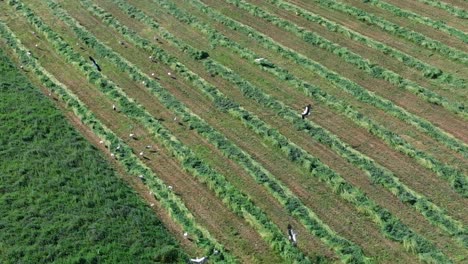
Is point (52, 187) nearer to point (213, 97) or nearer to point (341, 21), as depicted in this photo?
point (213, 97)

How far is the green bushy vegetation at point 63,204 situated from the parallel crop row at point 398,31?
681 inches

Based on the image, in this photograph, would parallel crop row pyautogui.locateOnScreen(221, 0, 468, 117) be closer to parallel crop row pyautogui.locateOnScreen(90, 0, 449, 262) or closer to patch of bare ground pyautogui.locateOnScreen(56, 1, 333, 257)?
parallel crop row pyautogui.locateOnScreen(90, 0, 449, 262)

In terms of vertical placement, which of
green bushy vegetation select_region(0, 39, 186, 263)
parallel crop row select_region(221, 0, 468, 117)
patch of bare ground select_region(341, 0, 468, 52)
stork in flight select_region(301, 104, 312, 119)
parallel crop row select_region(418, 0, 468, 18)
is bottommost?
green bushy vegetation select_region(0, 39, 186, 263)

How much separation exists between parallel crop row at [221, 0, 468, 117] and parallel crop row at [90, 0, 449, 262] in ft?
22.2

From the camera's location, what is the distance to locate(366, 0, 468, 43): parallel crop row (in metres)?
32.3

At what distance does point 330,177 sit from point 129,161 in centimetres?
786

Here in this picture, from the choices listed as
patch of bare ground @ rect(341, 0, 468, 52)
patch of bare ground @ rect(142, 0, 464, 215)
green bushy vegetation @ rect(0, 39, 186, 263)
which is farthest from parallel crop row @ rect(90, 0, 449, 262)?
patch of bare ground @ rect(341, 0, 468, 52)

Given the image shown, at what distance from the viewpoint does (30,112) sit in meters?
27.4

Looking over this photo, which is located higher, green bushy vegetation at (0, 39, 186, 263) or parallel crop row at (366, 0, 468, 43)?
parallel crop row at (366, 0, 468, 43)

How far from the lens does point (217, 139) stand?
83.6 feet

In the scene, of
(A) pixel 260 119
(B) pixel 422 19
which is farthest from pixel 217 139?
(B) pixel 422 19

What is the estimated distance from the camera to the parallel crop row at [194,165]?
2045cm

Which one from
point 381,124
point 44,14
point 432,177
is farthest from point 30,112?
point 432,177

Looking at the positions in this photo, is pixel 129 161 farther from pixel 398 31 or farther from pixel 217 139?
pixel 398 31
